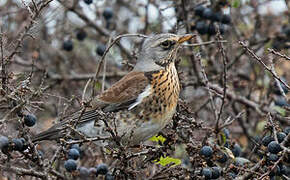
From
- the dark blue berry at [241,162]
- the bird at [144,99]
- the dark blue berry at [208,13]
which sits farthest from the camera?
the dark blue berry at [208,13]

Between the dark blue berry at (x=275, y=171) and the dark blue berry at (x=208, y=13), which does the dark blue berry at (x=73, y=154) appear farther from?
the dark blue berry at (x=208, y=13)

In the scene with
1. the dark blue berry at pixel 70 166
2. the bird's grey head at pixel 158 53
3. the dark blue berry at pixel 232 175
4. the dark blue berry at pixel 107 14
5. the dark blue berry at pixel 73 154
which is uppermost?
the dark blue berry at pixel 107 14

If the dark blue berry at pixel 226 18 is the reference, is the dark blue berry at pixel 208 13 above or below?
above

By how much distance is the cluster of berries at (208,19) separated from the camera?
249 inches

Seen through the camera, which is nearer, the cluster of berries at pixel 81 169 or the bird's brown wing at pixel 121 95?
the cluster of berries at pixel 81 169

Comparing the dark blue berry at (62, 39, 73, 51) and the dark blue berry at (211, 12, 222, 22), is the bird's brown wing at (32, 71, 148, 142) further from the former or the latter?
the dark blue berry at (62, 39, 73, 51)

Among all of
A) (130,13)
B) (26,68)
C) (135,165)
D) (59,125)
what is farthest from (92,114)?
(130,13)

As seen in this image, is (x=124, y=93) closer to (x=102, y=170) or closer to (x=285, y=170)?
(x=102, y=170)

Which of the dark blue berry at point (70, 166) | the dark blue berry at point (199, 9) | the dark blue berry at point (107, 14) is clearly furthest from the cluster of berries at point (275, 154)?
the dark blue berry at point (107, 14)

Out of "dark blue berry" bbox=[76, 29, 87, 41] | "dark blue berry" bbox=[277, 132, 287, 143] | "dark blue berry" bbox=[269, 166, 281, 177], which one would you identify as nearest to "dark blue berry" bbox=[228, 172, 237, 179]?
"dark blue berry" bbox=[269, 166, 281, 177]

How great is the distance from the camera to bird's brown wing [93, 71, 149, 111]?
5.14 meters

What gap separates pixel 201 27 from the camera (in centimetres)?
639

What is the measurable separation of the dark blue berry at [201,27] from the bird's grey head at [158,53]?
0.98m

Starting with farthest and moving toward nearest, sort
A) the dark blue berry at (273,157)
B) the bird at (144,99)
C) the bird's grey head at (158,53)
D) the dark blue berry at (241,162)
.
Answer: the bird's grey head at (158,53) < the bird at (144,99) < the dark blue berry at (241,162) < the dark blue berry at (273,157)
